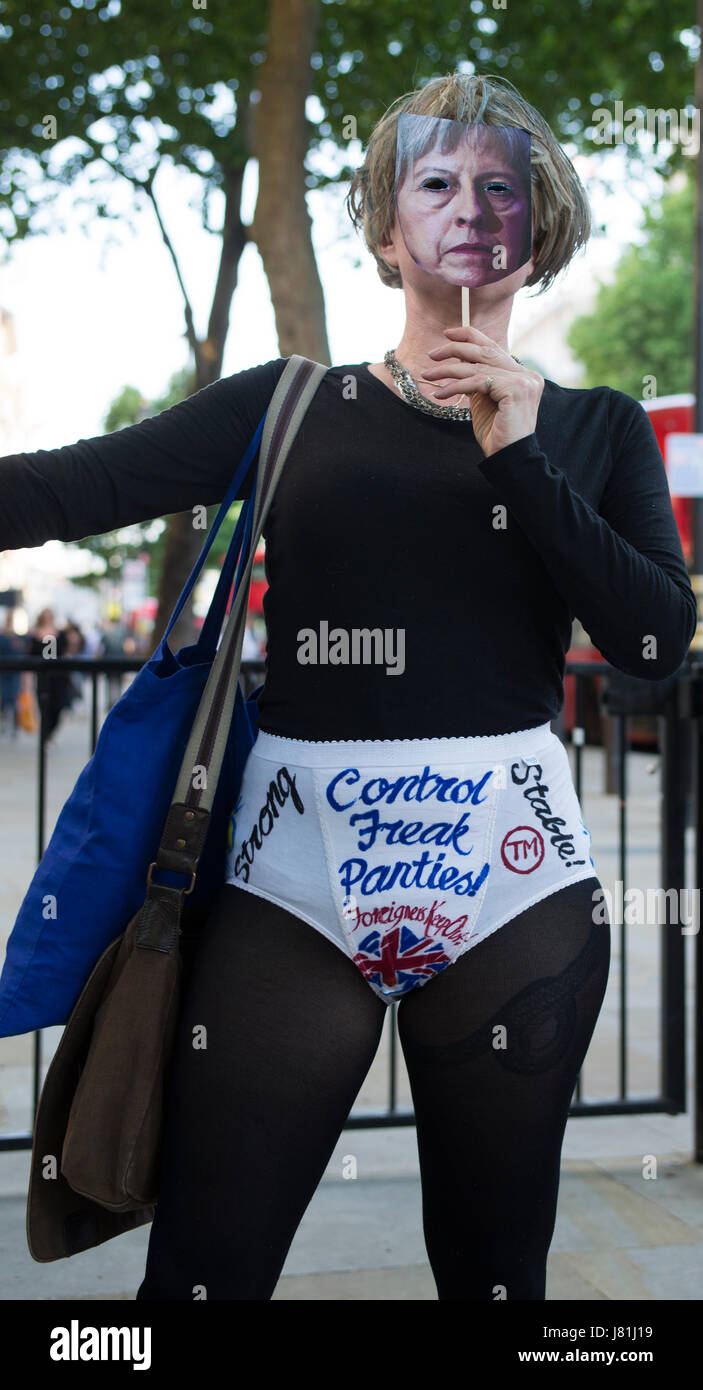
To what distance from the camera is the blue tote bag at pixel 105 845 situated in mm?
1680

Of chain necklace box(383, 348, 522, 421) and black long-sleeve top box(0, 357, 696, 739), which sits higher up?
chain necklace box(383, 348, 522, 421)

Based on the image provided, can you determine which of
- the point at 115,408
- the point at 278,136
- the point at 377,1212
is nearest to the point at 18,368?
the point at 115,408

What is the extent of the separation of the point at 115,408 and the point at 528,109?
187ft

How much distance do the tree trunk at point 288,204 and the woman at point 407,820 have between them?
21.9 ft

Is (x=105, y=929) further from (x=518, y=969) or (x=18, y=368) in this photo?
(x=18, y=368)

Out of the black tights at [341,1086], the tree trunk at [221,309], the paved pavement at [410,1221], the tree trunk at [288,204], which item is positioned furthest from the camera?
the tree trunk at [221,309]

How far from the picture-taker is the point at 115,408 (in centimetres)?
5681

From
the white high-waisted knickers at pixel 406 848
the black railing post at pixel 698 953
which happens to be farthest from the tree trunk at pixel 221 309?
the white high-waisted knickers at pixel 406 848

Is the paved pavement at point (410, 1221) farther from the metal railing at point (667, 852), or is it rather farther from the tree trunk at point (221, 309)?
the tree trunk at point (221, 309)

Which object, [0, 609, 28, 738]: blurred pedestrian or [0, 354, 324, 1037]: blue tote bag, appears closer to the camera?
[0, 354, 324, 1037]: blue tote bag

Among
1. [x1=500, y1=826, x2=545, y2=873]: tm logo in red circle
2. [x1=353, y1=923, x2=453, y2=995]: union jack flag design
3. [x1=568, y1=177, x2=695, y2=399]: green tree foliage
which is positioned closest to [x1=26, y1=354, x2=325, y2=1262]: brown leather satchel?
[x1=353, y1=923, x2=453, y2=995]: union jack flag design

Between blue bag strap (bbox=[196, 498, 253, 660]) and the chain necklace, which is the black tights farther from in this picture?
the chain necklace

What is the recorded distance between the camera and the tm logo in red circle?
1593 mm
